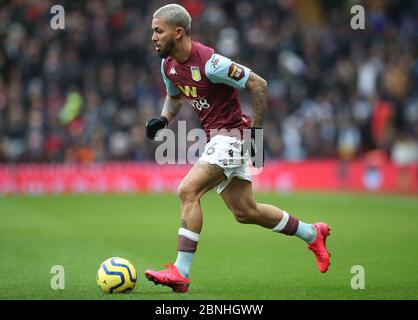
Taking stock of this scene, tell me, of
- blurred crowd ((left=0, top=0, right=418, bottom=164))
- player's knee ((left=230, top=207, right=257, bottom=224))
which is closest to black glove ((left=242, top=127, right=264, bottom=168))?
player's knee ((left=230, top=207, right=257, bottom=224))

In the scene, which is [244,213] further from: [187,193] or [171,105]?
[171,105]

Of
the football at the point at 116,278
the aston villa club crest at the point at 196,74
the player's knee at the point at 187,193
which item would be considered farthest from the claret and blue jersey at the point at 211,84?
the football at the point at 116,278

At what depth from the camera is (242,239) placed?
1258 cm

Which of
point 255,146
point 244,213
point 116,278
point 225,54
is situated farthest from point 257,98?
point 225,54

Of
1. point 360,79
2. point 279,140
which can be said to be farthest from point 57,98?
point 360,79

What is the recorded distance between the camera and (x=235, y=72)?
7.72 m

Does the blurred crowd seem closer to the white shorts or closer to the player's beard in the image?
the white shorts

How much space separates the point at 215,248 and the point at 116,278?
4.06 metres

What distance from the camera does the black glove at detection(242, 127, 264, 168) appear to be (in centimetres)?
784

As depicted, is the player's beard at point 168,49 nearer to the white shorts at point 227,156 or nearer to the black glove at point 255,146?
the white shorts at point 227,156

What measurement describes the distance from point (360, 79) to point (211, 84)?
14.9 m

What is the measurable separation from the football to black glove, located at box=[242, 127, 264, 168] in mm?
1484
